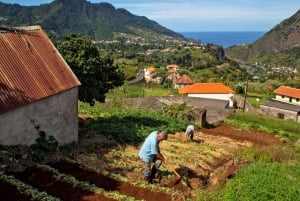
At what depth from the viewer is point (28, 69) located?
17.1m

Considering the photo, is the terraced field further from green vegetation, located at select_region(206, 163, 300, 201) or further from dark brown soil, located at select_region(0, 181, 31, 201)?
green vegetation, located at select_region(206, 163, 300, 201)

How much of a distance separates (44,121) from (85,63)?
6.62 metres

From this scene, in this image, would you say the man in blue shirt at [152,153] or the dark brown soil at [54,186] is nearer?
the dark brown soil at [54,186]

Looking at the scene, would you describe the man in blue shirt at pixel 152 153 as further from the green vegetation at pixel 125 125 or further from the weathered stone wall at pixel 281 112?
the weathered stone wall at pixel 281 112

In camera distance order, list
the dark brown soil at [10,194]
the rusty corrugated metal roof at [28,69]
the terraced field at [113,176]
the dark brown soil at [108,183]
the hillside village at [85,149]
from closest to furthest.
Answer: the dark brown soil at [10,194] → the terraced field at [113,176] → the dark brown soil at [108,183] → the hillside village at [85,149] → the rusty corrugated metal roof at [28,69]

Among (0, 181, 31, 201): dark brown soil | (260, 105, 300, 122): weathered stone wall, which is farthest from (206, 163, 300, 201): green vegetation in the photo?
(260, 105, 300, 122): weathered stone wall

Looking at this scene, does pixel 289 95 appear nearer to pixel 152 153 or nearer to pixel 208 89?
pixel 208 89

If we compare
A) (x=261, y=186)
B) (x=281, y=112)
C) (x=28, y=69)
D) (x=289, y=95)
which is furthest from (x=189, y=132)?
(x=289, y=95)

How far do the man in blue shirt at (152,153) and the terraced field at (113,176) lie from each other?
0.34m

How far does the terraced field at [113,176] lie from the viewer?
35.5ft

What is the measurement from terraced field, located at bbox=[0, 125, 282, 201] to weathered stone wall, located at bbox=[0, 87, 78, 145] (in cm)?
104

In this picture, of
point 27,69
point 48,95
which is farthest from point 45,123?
point 27,69

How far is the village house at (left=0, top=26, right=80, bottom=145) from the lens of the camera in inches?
581

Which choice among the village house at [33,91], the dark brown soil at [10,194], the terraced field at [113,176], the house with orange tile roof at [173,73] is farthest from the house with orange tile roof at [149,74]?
the dark brown soil at [10,194]
